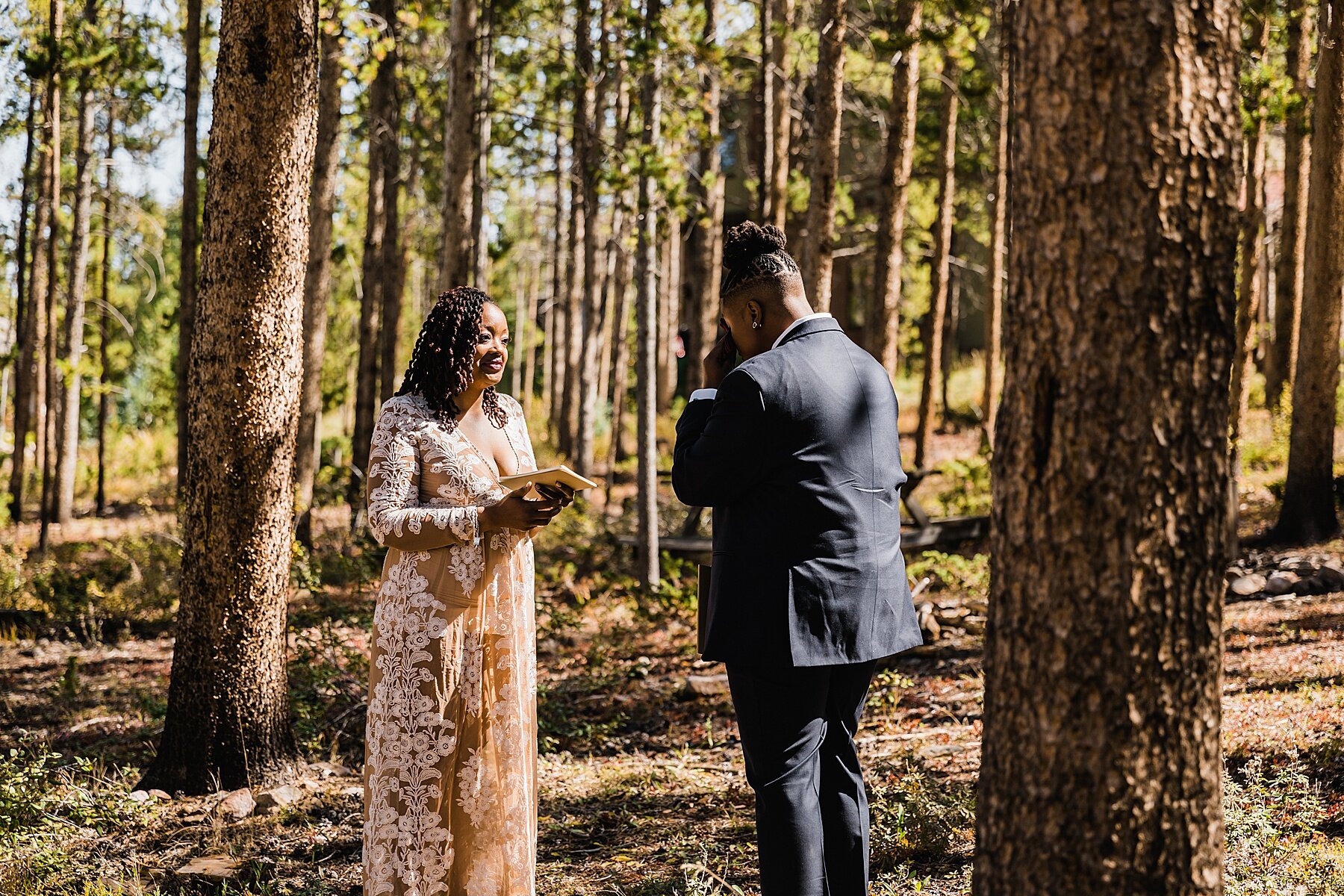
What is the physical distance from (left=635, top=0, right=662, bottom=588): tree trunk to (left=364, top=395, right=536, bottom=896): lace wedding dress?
5572mm

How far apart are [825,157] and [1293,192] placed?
7699 mm

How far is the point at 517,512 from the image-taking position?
359 cm

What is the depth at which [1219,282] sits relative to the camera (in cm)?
220

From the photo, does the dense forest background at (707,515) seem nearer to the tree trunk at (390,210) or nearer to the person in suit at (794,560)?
the tree trunk at (390,210)

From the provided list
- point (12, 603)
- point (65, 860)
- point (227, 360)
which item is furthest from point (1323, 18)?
point (12, 603)

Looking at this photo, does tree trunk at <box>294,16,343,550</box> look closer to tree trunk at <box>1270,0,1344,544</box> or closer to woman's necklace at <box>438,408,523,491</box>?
woman's necklace at <box>438,408,523,491</box>

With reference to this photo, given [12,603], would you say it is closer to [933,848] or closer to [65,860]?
[65,860]

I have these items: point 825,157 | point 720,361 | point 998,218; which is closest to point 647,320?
point 825,157

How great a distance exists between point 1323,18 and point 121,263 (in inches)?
1716

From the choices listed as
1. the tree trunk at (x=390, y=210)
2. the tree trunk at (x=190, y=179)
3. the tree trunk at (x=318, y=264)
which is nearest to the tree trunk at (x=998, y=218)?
the tree trunk at (x=390, y=210)

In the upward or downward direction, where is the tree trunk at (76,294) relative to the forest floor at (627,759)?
upward

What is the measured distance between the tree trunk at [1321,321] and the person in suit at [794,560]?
→ 7.96 meters

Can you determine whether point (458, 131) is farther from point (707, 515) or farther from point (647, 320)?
point (707, 515)

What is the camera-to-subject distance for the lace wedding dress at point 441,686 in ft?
11.9
